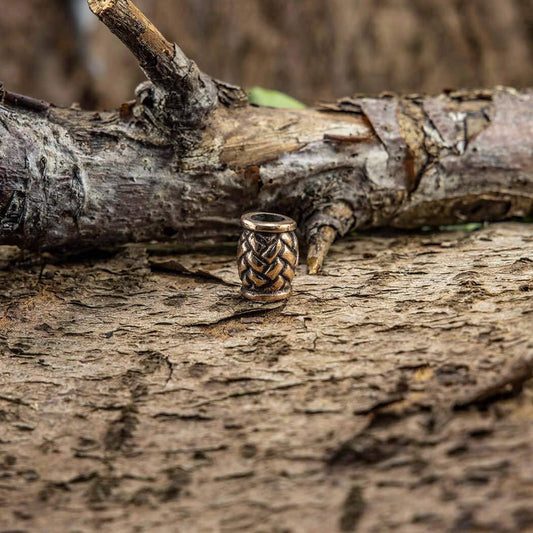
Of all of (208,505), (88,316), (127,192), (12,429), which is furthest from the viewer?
(127,192)

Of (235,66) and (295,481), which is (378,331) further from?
(235,66)

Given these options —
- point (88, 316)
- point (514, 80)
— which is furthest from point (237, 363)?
point (514, 80)

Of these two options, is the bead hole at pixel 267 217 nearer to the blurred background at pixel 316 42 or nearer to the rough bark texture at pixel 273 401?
the rough bark texture at pixel 273 401

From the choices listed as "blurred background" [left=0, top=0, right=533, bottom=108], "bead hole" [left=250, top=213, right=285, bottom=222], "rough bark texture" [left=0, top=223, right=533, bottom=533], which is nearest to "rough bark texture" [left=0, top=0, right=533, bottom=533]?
"rough bark texture" [left=0, top=223, right=533, bottom=533]

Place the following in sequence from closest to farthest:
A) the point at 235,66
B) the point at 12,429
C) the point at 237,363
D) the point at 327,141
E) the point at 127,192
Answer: the point at 12,429
the point at 237,363
the point at 127,192
the point at 327,141
the point at 235,66

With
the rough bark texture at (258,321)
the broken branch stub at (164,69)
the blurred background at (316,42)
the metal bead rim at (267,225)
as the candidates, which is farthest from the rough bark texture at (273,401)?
the blurred background at (316,42)

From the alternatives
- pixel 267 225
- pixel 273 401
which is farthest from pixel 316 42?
pixel 273 401

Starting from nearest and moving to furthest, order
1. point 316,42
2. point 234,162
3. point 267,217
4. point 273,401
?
1. point 273,401
2. point 267,217
3. point 234,162
4. point 316,42

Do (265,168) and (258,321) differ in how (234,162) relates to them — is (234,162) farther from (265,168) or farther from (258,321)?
(258,321)

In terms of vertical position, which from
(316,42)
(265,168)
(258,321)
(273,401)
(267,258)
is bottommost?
(273,401)
